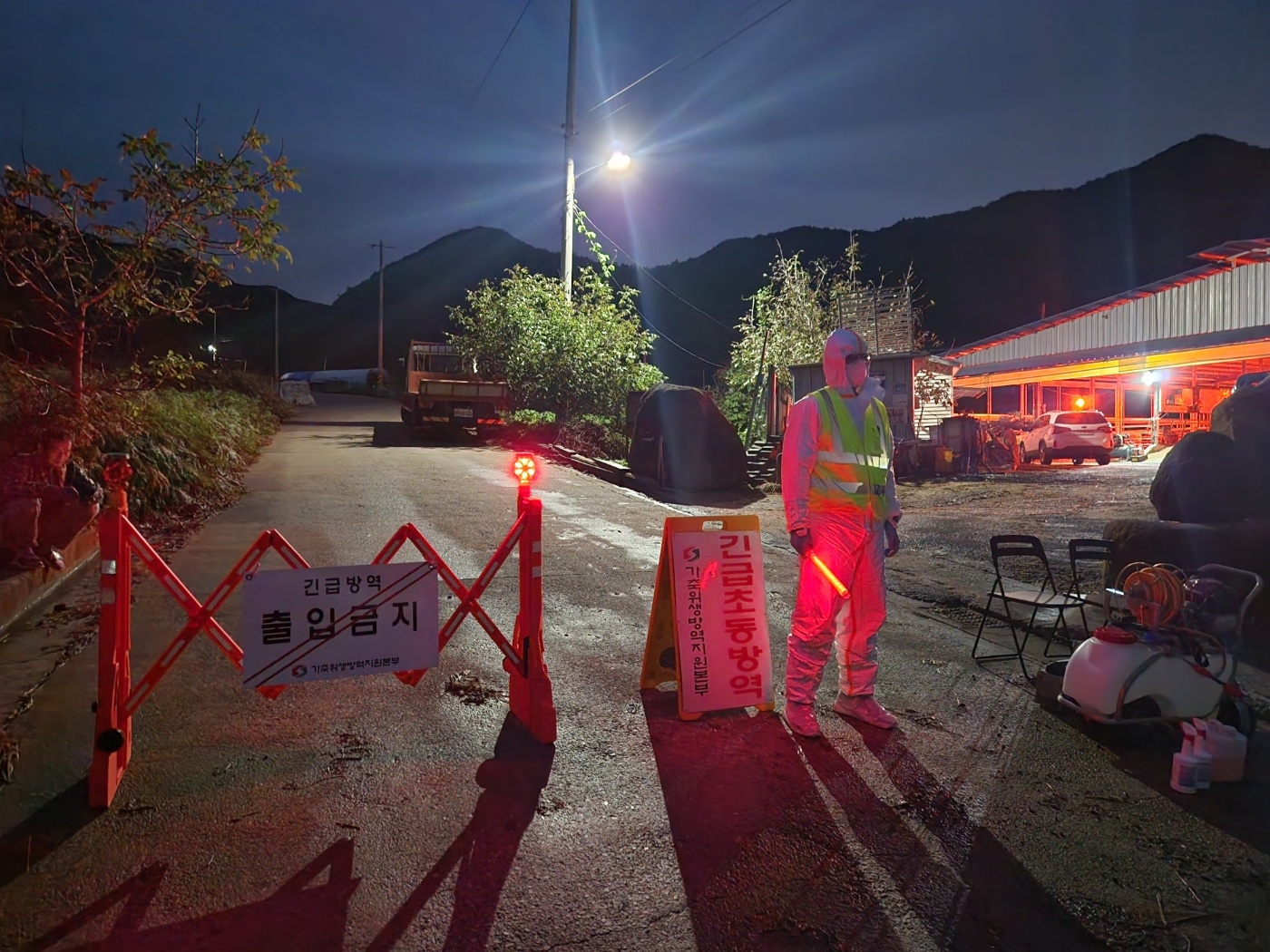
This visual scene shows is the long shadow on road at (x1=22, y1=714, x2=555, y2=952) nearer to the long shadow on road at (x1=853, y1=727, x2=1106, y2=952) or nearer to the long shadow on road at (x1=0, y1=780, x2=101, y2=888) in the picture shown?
the long shadow on road at (x1=0, y1=780, x2=101, y2=888)

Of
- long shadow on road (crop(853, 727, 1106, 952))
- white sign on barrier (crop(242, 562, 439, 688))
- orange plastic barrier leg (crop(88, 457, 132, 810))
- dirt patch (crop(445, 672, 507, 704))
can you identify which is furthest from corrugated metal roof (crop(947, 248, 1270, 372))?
orange plastic barrier leg (crop(88, 457, 132, 810))

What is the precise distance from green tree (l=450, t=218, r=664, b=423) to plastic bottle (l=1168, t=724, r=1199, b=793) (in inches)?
816

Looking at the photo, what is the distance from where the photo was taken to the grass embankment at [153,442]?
8984 millimetres

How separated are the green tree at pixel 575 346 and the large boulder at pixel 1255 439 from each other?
1788 cm

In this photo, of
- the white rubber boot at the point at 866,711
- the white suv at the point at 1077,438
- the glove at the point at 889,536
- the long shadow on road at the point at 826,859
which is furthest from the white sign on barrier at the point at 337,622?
the white suv at the point at 1077,438

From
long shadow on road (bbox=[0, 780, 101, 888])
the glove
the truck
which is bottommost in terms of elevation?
long shadow on road (bbox=[0, 780, 101, 888])

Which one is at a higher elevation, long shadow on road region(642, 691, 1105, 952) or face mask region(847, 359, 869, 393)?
face mask region(847, 359, 869, 393)

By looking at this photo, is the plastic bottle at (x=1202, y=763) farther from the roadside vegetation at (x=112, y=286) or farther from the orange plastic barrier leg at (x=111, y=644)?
the roadside vegetation at (x=112, y=286)

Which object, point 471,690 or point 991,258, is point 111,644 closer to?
point 471,690

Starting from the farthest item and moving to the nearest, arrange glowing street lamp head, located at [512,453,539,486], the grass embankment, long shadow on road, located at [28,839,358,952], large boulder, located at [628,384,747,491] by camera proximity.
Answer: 1. large boulder, located at [628,384,747,491]
2. the grass embankment
3. glowing street lamp head, located at [512,453,539,486]
4. long shadow on road, located at [28,839,358,952]

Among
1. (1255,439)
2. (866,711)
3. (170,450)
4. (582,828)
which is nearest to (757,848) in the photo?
(582,828)

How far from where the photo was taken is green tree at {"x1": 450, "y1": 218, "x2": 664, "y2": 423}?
25141 mm

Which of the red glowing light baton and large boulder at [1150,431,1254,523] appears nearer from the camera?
the red glowing light baton

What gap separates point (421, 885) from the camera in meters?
3.09
